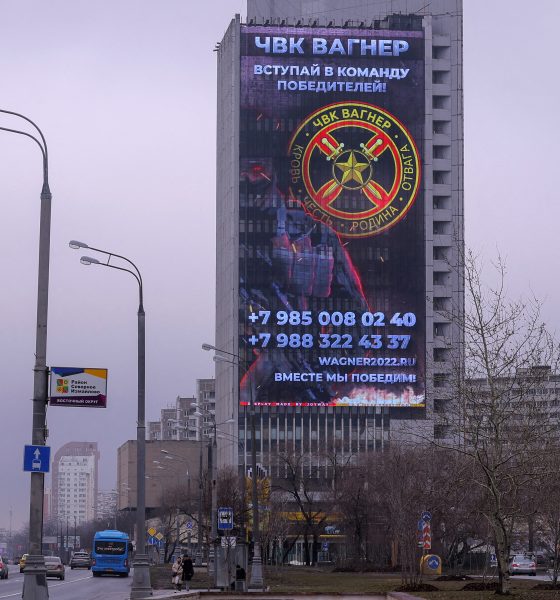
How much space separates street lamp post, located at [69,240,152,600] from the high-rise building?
102 meters

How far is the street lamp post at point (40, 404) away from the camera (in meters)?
23.9

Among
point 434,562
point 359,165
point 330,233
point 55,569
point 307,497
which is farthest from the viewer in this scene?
point 359,165

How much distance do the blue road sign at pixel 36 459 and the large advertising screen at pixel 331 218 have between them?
12029 cm

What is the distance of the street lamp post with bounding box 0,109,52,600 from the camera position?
940 inches

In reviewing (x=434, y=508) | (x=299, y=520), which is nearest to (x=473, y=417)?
(x=434, y=508)

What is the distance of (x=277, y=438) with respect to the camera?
151 metres

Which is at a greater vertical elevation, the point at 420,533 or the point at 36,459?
the point at 36,459

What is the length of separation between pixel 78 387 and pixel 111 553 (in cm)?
6427

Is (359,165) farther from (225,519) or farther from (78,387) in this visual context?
(78,387)

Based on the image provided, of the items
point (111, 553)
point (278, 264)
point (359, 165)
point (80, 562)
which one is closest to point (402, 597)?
point (111, 553)

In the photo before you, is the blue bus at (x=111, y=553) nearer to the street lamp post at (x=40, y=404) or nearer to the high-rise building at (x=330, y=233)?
the high-rise building at (x=330, y=233)

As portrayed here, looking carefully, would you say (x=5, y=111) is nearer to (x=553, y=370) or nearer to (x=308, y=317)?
(x=553, y=370)

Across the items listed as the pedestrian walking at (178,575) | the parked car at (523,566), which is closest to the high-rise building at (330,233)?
the parked car at (523,566)

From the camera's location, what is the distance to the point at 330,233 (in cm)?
14675
